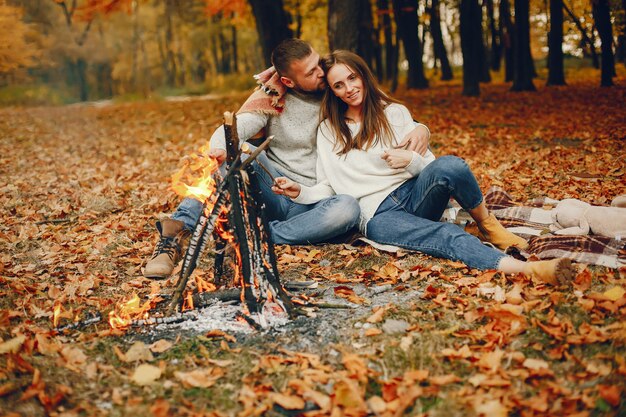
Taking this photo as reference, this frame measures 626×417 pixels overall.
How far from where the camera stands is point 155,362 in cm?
279

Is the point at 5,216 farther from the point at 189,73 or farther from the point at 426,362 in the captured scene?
the point at 189,73

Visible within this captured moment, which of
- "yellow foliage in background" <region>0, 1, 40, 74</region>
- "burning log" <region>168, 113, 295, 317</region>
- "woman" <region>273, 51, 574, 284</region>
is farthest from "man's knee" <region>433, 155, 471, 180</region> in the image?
"yellow foliage in background" <region>0, 1, 40, 74</region>

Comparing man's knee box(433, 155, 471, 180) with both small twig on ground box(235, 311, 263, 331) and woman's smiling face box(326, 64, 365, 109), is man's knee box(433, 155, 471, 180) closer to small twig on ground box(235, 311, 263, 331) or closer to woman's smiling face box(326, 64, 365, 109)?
woman's smiling face box(326, 64, 365, 109)

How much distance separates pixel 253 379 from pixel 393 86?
55.0ft

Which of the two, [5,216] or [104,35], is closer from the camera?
[5,216]

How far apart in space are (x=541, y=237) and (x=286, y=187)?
1.96 meters

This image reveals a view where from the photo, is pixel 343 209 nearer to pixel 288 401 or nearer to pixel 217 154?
pixel 217 154

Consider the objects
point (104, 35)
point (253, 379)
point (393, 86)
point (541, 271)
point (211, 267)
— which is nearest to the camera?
point (253, 379)

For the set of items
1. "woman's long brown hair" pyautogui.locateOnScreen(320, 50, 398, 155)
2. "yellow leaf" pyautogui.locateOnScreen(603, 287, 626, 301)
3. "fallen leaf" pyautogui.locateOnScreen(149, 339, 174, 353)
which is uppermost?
"woman's long brown hair" pyautogui.locateOnScreen(320, 50, 398, 155)

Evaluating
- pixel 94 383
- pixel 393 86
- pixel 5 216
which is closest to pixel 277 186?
pixel 94 383

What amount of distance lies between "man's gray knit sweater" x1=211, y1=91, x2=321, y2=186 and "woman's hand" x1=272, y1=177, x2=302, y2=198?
1.34 ft

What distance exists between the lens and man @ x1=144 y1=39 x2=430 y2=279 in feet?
13.1

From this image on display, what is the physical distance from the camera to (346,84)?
4.04m

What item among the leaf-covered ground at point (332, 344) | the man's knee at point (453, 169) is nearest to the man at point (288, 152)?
the leaf-covered ground at point (332, 344)
